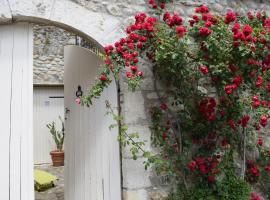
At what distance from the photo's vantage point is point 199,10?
2.85m

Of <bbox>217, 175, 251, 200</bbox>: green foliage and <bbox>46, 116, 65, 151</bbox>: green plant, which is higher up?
<bbox>46, 116, 65, 151</bbox>: green plant

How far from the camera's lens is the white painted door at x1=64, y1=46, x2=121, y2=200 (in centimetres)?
303

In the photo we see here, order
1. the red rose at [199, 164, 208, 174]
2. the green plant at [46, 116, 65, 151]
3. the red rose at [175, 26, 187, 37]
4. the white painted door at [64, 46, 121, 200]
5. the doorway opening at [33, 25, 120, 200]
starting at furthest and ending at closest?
the green plant at [46, 116, 65, 151] < the doorway opening at [33, 25, 120, 200] < the white painted door at [64, 46, 121, 200] < the red rose at [199, 164, 208, 174] < the red rose at [175, 26, 187, 37]

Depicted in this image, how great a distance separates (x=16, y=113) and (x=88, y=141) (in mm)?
994

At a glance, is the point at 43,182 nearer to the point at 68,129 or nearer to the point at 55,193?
the point at 55,193

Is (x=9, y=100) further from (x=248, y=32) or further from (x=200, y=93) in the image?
(x=248, y=32)

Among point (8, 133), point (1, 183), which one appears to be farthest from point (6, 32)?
point (1, 183)

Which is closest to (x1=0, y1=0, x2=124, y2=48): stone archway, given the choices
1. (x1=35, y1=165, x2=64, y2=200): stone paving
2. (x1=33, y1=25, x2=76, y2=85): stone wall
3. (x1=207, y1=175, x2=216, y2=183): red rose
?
(x1=207, y1=175, x2=216, y2=183): red rose

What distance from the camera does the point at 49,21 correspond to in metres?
2.73

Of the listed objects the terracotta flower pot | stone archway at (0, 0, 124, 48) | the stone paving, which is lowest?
the stone paving

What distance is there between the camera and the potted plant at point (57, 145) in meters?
8.23

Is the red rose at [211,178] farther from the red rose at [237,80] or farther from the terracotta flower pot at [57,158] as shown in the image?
the terracotta flower pot at [57,158]

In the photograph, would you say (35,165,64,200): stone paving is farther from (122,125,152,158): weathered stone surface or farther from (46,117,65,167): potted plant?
(122,125,152,158): weathered stone surface

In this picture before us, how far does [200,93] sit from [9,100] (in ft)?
5.83
